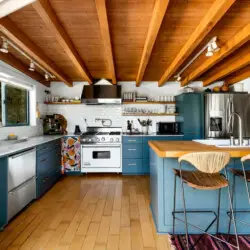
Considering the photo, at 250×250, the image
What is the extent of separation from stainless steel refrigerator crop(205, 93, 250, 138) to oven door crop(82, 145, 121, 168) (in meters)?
2.04

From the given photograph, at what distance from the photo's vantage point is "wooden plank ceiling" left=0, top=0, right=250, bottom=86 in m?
2.13

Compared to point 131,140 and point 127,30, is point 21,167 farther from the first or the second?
point 131,140

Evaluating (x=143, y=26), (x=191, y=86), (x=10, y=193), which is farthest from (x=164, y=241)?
(x=191, y=86)

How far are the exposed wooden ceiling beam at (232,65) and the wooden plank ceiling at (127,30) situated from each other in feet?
0.05

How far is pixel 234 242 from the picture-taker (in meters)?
2.12

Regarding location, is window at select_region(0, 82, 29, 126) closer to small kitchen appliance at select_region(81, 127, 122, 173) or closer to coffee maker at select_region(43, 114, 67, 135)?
coffee maker at select_region(43, 114, 67, 135)

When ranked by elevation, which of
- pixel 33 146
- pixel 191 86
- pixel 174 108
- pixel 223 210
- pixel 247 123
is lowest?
pixel 223 210

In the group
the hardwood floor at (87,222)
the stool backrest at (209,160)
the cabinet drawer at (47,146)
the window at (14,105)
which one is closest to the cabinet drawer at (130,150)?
the hardwood floor at (87,222)

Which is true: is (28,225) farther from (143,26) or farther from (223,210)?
(143,26)

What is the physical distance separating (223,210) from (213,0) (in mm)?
2155

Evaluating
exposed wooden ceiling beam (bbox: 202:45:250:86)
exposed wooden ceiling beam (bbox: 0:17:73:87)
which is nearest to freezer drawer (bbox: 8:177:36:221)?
exposed wooden ceiling beam (bbox: 0:17:73:87)

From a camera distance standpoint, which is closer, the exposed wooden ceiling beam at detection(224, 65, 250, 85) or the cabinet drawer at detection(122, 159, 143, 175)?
the exposed wooden ceiling beam at detection(224, 65, 250, 85)

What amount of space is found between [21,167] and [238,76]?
4668 mm

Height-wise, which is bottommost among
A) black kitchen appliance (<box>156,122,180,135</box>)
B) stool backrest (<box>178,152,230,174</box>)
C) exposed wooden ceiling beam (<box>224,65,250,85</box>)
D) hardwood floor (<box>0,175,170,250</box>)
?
hardwood floor (<box>0,175,170,250</box>)
